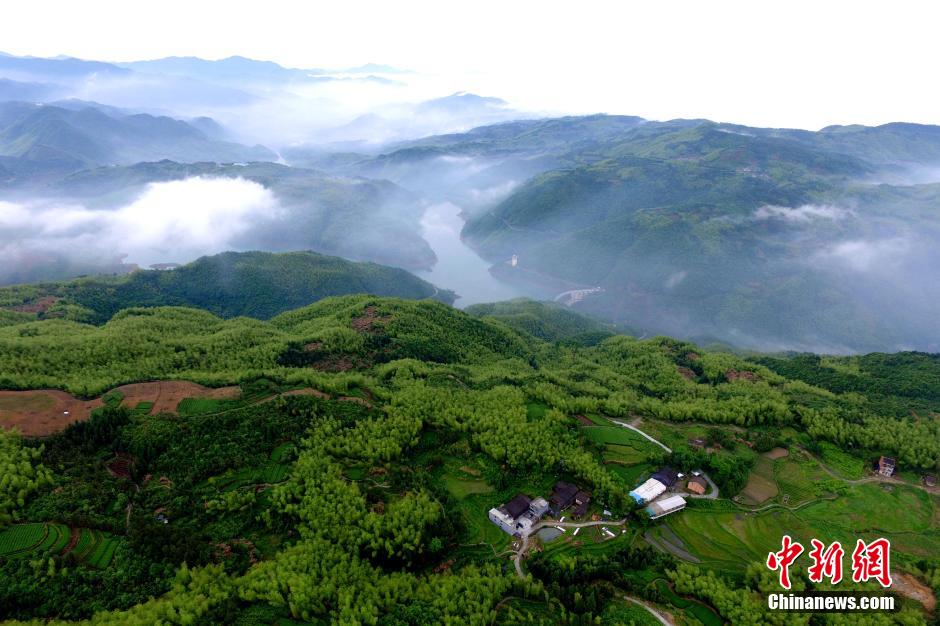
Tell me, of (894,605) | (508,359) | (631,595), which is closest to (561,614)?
(631,595)

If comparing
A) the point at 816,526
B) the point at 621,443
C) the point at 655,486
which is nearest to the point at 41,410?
the point at 621,443

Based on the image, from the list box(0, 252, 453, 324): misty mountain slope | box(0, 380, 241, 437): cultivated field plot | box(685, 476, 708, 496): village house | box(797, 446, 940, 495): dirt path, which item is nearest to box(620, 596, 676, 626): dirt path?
box(685, 476, 708, 496): village house

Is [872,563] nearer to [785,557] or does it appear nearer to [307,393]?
[785,557]

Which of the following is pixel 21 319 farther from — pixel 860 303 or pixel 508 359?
pixel 860 303

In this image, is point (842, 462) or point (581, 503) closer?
point (581, 503)

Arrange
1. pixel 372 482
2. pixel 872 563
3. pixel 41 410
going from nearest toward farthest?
pixel 872 563 → pixel 372 482 → pixel 41 410
